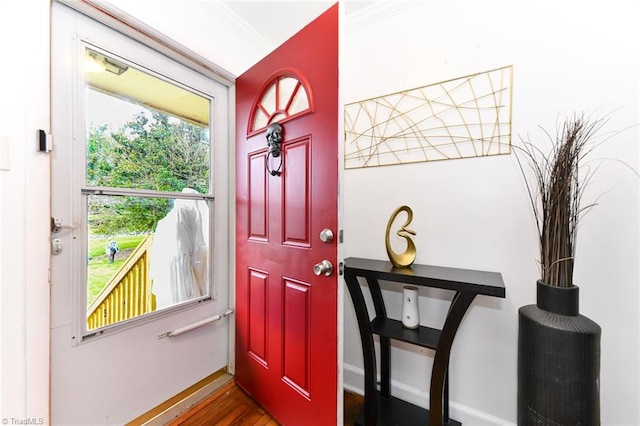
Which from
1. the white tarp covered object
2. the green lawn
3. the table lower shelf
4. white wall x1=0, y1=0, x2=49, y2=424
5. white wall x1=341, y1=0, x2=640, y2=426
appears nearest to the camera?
white wall x1=0, y1=0, x2=49, y2=424

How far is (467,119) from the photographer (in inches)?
53.4

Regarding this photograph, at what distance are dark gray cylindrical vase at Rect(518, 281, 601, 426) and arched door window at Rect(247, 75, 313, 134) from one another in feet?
4.35

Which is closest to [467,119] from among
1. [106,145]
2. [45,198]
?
[106,145]

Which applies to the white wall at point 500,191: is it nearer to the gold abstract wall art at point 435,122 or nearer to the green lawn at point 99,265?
the gold abstract wall art at point 435,122

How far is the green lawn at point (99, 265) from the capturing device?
121cm

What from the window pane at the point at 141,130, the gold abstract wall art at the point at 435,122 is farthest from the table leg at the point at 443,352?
the window pane at the point at 141,130

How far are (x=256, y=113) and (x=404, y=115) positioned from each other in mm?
901

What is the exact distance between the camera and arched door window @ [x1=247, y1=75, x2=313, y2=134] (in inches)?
50.5

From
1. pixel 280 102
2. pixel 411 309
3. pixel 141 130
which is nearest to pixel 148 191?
pixel 141 130

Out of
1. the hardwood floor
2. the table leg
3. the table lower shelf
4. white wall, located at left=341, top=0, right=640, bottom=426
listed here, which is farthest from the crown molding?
the hardwood floor

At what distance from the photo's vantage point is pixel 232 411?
148 centimetres

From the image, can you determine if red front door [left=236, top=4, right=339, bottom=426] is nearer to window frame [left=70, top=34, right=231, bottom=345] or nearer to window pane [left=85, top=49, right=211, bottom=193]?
window frame [left=70, top=34, right=231, bottom=345]

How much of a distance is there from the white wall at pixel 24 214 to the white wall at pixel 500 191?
125 cm

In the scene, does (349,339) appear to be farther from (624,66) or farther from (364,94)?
(624,66)
